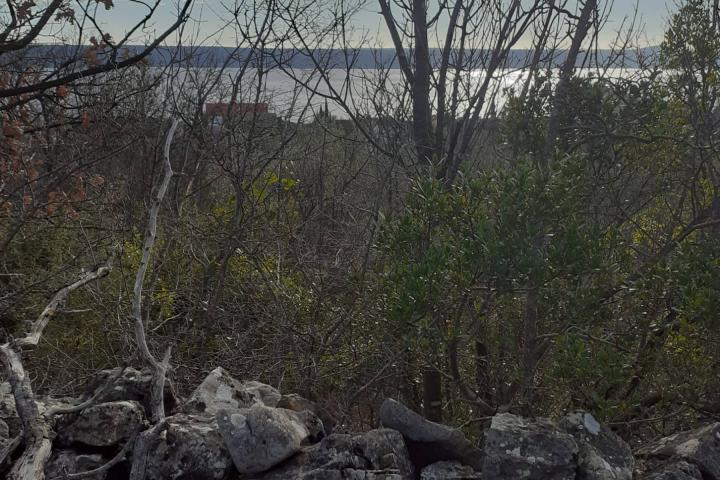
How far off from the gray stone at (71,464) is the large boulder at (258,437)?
0.59 m

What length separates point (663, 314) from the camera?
12.6ft

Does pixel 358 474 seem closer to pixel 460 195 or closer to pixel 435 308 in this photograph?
pixel 435 308

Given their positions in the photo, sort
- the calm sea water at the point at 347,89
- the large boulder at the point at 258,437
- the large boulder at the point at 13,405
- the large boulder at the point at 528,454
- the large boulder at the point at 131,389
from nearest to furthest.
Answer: the large boulder at the point at 528,454
the large boulder at the point at 258,437
the large boulder at the point at 13,405
the large boulder at the point at 131,389
the calm sea water at the point at 347,89

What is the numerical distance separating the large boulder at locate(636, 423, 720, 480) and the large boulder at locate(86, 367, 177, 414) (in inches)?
87.1

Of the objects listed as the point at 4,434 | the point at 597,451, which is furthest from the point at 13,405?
the point at 597,451

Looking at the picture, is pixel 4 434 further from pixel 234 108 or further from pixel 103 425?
pixel 234 108

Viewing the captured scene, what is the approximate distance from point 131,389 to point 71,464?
498 mm

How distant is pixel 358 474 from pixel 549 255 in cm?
118

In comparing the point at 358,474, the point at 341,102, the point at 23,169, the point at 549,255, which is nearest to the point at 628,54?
the point at 341,102

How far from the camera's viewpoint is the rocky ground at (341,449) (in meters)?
2.93

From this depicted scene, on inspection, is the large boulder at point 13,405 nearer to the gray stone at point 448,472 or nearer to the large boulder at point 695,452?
the gray stone at point 448,472

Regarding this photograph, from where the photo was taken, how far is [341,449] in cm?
301

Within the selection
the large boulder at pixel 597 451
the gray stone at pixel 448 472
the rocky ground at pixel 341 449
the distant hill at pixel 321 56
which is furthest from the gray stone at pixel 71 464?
the distant hill at pixel 321 56

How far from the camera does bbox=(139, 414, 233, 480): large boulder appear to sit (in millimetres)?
3074
